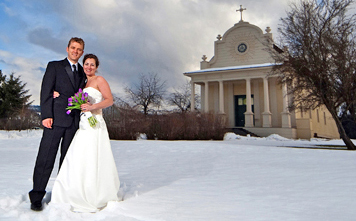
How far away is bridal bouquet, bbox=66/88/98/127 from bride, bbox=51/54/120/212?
0.17ft

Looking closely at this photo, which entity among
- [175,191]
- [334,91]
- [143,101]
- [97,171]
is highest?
[143,101]

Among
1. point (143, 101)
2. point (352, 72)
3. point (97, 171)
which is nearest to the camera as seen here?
point (97, 171)

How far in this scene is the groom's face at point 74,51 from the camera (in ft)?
12.3

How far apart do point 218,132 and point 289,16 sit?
8.65 meters

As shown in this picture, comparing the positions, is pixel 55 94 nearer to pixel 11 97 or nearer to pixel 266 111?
pixel 266 111

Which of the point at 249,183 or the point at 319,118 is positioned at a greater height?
the point at 319,118

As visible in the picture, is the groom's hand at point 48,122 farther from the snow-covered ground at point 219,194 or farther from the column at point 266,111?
the column at point 266,111

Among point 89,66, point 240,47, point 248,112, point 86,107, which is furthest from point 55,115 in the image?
point 240,47

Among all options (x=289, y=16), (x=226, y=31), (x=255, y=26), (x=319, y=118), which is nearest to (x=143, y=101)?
(x=226, y=31)

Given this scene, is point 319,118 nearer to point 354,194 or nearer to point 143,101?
point 143,101

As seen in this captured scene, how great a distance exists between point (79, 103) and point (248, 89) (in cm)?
2356

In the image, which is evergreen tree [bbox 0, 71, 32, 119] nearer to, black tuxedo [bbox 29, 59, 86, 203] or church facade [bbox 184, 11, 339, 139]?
church facade [bbox 184, 11, 339, 139]

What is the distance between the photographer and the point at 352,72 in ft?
40.3

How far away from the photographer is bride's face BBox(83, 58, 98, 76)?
12.9 ft
